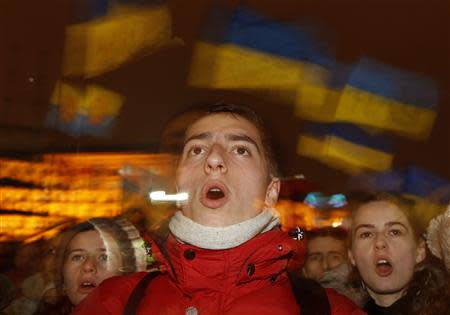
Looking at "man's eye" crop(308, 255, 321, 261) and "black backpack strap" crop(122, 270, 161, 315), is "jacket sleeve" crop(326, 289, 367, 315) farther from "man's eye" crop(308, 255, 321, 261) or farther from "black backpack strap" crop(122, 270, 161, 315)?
"man's eye" crop(308, 255, 321, 261)

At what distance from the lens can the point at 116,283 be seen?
1.65m

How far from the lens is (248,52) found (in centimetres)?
644

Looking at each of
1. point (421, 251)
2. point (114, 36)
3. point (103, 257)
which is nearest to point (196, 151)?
point (103, 257)

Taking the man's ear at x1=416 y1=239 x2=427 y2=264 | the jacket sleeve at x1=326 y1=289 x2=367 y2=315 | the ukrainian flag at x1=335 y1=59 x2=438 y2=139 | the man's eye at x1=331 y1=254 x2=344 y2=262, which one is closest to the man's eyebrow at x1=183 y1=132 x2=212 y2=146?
the jacket sleeve at x1=326 y1=289 x2=367 y2=315

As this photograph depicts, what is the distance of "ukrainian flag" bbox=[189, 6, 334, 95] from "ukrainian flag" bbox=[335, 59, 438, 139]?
521 millimetres

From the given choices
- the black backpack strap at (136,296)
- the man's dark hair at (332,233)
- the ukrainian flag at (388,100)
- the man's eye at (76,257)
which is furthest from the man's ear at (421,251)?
the ukrainian flag at (388,100)

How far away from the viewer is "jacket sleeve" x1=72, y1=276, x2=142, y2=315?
5.17 ft

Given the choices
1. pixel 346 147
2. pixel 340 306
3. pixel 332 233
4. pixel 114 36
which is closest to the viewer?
pixel 340 306

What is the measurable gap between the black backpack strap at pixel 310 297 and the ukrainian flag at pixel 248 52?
464cm

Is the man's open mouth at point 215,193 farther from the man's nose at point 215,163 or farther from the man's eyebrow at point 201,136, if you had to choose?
the man's eyebrow at point 201,136

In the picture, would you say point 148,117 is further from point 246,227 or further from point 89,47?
point 246,227

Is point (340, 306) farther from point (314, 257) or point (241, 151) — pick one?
point (314, 257)

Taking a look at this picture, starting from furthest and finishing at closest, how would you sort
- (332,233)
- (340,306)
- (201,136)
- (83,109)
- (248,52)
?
(83,109), (248,52), (332,233), (201,136), (340,306)

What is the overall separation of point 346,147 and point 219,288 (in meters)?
6.23
